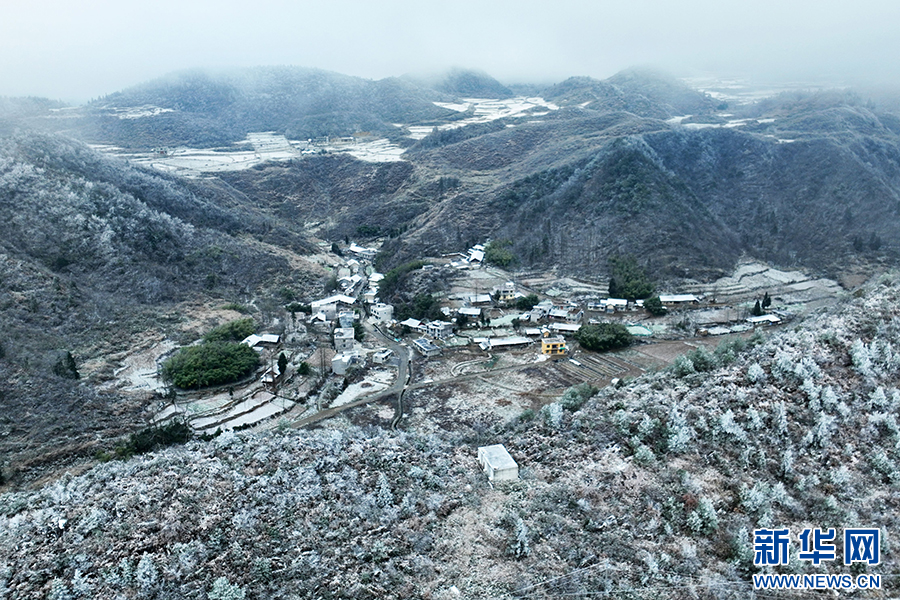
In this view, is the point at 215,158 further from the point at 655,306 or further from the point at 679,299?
the point at 679,299

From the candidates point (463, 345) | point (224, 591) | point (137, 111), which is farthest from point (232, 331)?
point (137, 111)

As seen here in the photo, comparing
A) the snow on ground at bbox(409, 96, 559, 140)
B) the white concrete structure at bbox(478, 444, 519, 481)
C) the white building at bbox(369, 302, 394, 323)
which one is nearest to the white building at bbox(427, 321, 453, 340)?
the white building at bbox(369, 302, 394, 323)

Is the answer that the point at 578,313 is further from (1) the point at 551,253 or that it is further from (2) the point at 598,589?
(2) the point at 598,589

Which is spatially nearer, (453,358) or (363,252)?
(453,358)

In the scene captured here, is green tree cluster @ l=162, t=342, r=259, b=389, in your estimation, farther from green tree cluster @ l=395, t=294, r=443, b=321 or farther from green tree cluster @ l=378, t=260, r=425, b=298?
green tree cluster @ l=378, t=260, r=425, b=298

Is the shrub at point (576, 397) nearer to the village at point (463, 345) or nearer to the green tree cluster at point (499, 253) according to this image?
the village at point (463, 345)
